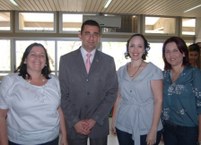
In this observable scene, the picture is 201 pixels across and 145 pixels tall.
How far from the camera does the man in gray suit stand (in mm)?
2264

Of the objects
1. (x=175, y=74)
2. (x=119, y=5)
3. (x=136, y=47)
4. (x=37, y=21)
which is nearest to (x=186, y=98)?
(x=175, y=74)

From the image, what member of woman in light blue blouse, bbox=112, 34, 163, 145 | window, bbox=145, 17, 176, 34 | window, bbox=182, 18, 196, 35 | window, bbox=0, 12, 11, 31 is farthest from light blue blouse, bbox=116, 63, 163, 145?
window, bbox=182, 18, 196, 35

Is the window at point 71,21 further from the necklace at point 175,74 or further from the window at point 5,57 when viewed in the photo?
the necklace at point 175,74

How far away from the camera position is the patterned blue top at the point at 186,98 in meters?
2.15

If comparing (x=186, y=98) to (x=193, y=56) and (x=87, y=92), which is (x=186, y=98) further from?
(x=193, y=56)

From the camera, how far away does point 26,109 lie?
1865mm

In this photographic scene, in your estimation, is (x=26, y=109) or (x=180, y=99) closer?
(x=26, y=109)

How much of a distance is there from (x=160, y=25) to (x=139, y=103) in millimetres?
8578

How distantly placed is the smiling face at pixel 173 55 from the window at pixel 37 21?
7.79m

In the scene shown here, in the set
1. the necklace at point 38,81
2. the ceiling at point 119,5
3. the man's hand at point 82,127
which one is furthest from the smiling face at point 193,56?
the ceiling at point 119,5

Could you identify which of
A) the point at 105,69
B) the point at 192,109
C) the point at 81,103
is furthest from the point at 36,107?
the point at 192,109

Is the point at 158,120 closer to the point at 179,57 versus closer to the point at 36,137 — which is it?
the point at 179,57

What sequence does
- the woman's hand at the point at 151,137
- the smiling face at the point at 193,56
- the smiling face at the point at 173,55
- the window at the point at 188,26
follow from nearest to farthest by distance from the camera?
the woman's hand at the point at 151,137 → the smiling face at the point at 173,55 → the smiling face at the point at 193,56 → the window at the point at 188,26

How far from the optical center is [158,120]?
7.11 ft
